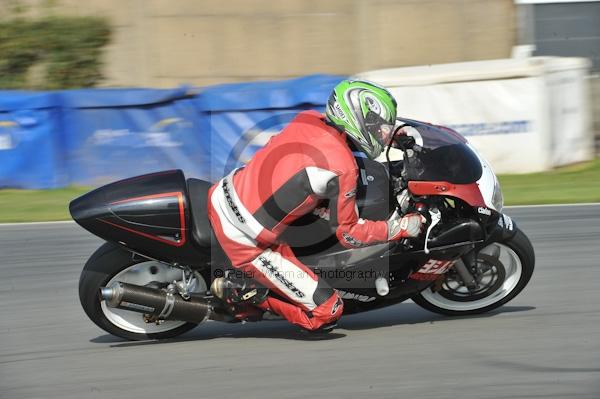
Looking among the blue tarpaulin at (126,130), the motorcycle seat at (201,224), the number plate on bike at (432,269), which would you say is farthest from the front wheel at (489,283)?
the blue tarpaulin at (126,130)

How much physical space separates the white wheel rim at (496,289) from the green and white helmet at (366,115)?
3.46 ft

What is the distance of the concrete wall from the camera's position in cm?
1463

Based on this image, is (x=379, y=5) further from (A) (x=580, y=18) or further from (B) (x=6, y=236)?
(B) (x=6, y=236)

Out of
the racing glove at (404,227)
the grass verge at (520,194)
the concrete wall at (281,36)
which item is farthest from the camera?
the concrete wall at (281,36)

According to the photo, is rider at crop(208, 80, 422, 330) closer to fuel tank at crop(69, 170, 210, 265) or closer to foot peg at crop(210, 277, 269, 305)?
foot peg at crop(210, 277, 269, 305)

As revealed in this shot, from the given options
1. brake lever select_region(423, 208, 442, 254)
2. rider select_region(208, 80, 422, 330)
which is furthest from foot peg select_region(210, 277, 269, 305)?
brake lever select_region(423, 208, 442, 254)

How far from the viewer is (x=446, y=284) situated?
5426mm

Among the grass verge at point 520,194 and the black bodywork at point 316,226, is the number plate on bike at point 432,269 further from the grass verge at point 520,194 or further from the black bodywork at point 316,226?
the grass verge at point 520,194

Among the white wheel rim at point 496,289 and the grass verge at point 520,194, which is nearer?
the white wheel rim at point 496,289

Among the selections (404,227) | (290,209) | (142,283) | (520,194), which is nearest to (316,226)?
(290,209)

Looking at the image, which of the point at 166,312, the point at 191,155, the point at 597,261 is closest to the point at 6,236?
the point at 191,155

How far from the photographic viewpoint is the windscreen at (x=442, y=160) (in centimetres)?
488

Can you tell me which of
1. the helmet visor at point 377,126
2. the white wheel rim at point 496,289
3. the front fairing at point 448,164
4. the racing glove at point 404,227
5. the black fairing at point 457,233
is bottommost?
the white wheel rim at point 496,289

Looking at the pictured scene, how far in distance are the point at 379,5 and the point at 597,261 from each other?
8894 mm
